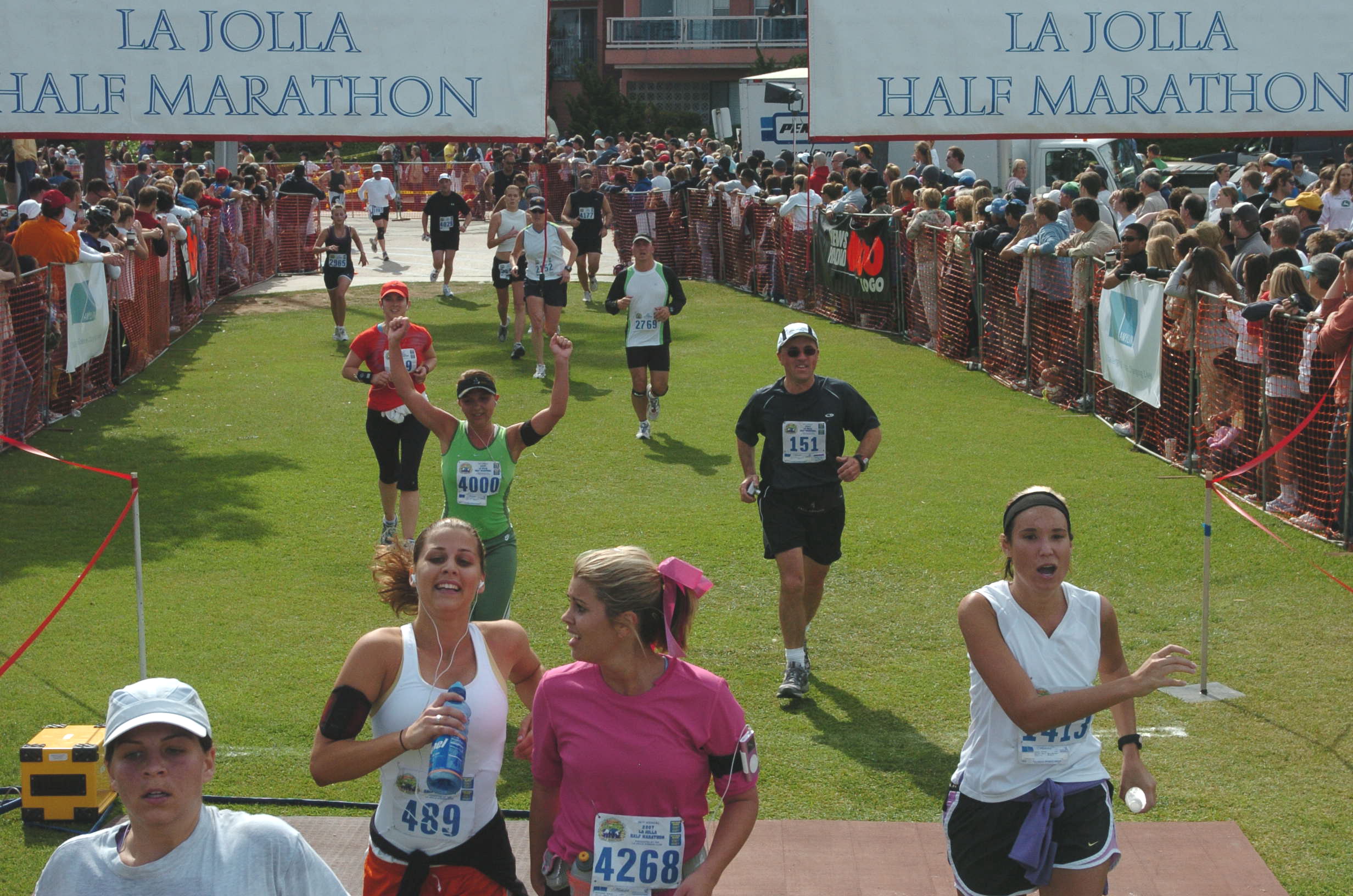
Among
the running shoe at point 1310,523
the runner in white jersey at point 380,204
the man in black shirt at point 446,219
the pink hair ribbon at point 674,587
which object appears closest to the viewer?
the pink hair ribbon at point 674,587

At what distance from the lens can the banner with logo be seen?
21.0 metres

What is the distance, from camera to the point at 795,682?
26.8ft

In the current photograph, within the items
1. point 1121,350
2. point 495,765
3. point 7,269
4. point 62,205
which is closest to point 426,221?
point 62,205

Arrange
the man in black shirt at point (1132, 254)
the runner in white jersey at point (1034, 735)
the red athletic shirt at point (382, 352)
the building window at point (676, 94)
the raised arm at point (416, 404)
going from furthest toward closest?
the building window at point (676, 94) → the man in black shirt at point (1132, 254) → the red athletic shirt at point (382, 352) → the raised arm at point (416, 404) → the runner in white jersey at point (1034, 735)

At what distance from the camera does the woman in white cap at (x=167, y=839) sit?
3.12m

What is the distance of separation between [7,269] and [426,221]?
12.8 metres

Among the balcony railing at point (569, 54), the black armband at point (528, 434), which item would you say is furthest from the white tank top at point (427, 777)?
the balcony railing at point (569, 54)

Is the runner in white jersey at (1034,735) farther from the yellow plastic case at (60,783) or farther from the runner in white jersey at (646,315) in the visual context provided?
the runner in white jersey at (646,315)

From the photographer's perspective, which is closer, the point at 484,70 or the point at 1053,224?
the point at 484,70

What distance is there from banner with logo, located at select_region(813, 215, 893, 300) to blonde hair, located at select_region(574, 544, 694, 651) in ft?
56.2

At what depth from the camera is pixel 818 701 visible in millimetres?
8188

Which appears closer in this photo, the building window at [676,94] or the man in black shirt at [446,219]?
the man in black shirt at [446,219]

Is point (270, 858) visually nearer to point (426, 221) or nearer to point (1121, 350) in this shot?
point (1121, 350)

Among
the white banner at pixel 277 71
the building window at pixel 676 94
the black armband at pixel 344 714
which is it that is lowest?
the black armband at pixel 344 714
